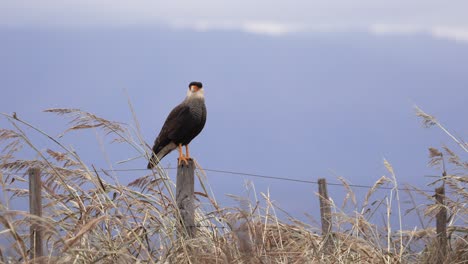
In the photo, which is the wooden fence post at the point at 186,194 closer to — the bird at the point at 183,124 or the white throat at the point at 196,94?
the bird at the point at 183,124

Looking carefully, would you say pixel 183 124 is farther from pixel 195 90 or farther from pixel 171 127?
pixel 195 90

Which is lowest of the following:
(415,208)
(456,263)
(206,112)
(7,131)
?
(456,263)

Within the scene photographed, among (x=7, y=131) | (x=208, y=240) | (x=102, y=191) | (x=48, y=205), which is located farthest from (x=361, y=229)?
(x=7, y=131)

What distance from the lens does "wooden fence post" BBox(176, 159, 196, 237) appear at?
417cm

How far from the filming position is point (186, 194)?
428 cm

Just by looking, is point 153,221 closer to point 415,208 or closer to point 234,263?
point 234,263

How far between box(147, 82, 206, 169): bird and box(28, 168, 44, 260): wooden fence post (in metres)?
2.16

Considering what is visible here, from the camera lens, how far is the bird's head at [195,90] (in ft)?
19.7

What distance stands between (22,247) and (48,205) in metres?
0.85

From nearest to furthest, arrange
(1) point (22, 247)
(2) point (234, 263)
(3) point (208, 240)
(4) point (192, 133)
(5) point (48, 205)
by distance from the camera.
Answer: (1) point (22, 247) → (2) point (234, 263) → (5) point (48, 205) → (3) point (208, 240) → (4) point (192, 133)

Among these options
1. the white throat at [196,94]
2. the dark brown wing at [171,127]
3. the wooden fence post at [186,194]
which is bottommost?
the wooden fence post at [186,194]

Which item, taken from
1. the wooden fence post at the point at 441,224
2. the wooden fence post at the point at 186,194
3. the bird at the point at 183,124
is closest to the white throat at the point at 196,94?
the bird at the point at 183,124

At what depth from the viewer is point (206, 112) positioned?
6027 mm

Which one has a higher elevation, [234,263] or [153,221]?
[153,221]
